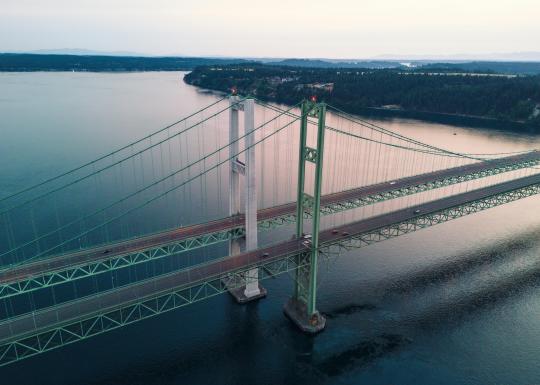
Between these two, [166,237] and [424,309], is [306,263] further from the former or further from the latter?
[424,309]

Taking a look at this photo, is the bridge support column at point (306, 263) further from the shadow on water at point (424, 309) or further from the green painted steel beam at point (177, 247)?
the green painted steel beam at point (177, 247)

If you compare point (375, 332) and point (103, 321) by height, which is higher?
point (103, 321)

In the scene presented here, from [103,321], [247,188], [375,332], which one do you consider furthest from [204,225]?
[375,332]

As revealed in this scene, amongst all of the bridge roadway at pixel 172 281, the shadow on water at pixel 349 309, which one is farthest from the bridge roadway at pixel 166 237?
the shadow on water at pixel 349 309

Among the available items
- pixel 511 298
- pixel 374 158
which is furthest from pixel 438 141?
pixel 511 298

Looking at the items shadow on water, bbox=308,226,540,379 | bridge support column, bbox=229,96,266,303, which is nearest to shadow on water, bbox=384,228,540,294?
shadow on water, bbox=308,226,540,379

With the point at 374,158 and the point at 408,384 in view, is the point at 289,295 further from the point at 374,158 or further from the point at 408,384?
the point at 374,158

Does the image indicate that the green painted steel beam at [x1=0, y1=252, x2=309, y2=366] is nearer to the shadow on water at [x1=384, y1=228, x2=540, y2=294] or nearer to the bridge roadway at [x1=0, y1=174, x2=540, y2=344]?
the bridge roadway at [x1=0, y1=174, x2=540, y2=344]
